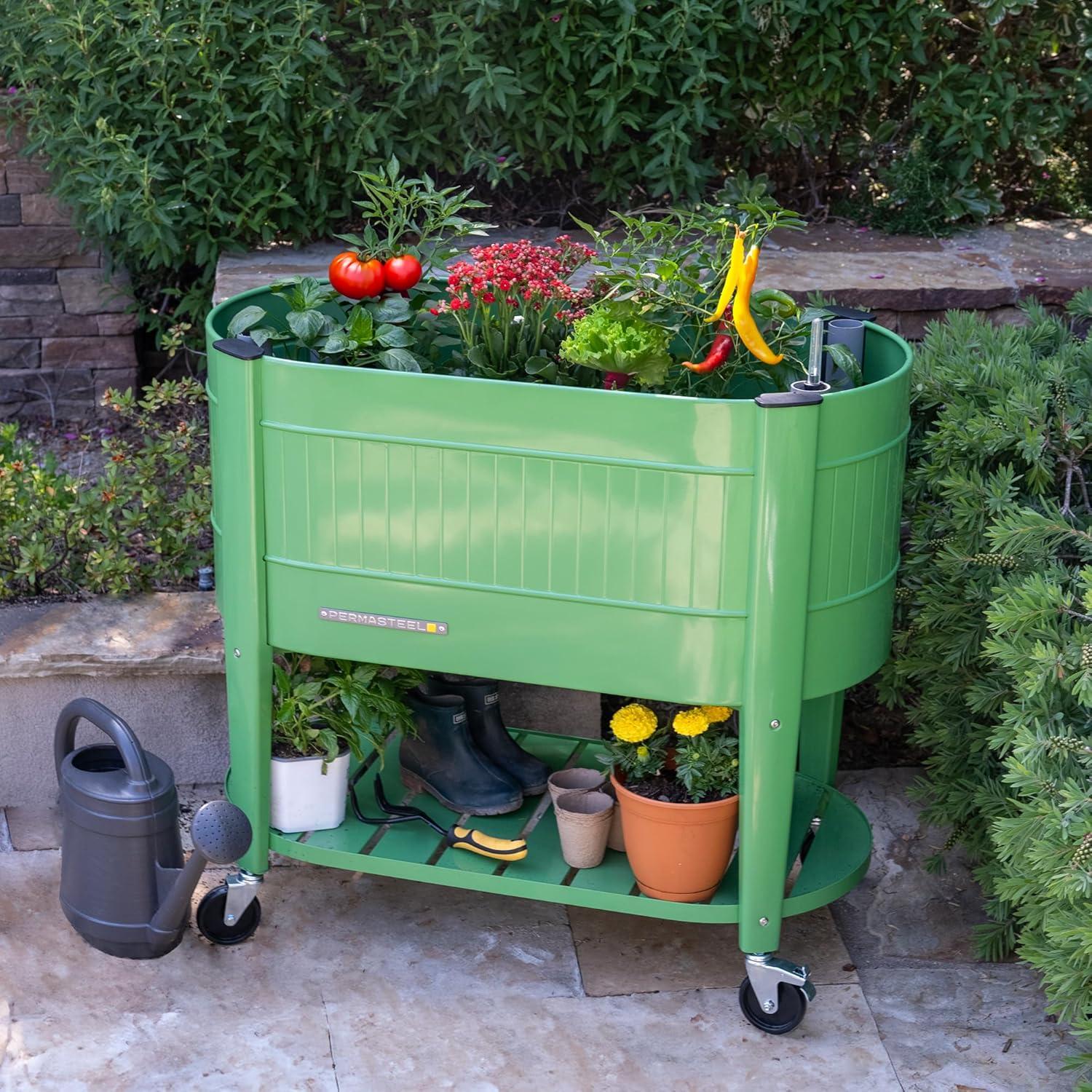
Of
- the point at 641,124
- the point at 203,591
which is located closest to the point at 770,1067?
the point at 203,591

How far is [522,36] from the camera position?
3.47 metres

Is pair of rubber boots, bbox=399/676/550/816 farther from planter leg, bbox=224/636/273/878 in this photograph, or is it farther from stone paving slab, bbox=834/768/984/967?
stone paving slab, bbox=834/768/984/967

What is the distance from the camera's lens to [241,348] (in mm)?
2186

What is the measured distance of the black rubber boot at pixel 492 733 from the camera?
2.65m

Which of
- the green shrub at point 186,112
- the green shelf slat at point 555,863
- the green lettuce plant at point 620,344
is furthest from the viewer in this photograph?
the green shrub at point 186,112

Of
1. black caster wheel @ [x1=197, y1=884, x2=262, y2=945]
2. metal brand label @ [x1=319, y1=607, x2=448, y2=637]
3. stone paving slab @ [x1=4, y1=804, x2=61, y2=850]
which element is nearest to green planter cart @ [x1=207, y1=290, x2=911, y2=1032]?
metal brand label @ [x1=319, y1=607, x2=448, y2=637]

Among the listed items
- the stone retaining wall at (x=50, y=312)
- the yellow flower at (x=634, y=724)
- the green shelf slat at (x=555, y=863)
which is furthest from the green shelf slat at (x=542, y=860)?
the stone retaining wall at (x=50, y=312)

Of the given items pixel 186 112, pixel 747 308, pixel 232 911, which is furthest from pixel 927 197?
pixel 232 911

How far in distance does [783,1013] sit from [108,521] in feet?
5.44

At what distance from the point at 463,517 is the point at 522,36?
175 cm

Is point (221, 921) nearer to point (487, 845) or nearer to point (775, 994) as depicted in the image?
point (487, 845)

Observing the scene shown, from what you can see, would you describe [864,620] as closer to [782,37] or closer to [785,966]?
[785,966]

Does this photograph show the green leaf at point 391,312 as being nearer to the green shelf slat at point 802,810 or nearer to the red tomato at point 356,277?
the red tomato at point 356,277

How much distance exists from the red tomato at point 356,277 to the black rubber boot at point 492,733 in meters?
0.72
